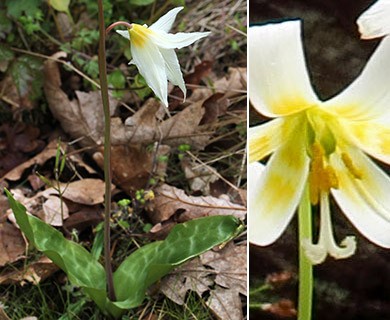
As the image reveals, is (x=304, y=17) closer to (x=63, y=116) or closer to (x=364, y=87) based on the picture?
(x=364, y=87)

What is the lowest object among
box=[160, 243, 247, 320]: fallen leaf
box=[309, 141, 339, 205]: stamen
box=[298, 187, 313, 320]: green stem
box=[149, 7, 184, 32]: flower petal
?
box=[160, 243, 247, 320]: fallen leaf

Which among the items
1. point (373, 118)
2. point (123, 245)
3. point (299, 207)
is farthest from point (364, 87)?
point (123, 245)

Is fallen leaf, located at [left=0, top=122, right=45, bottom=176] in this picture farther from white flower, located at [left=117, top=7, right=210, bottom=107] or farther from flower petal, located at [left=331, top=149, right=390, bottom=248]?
flower petal, located at [left=331, top=149, right=390, bottom=248]

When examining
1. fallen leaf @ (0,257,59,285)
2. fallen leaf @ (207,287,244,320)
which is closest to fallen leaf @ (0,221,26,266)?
fallen leaf @ (0,257,59,285)

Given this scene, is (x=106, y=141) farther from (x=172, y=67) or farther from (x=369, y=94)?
(x=369, y=94)

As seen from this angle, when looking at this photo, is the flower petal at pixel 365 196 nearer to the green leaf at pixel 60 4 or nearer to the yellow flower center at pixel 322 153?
the yellow flower center at pixel 322 153
